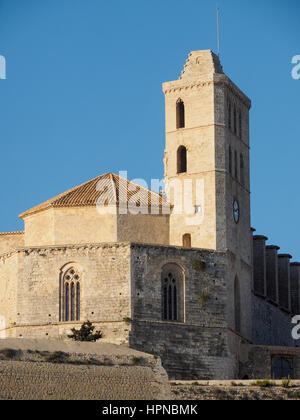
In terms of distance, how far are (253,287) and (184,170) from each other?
8615 millimetres

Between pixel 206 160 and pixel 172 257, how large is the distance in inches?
229

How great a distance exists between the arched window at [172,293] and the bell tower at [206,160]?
2.38 meters

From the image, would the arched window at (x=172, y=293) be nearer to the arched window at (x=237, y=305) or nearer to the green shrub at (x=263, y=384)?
the arched window at (x=237, y=305)

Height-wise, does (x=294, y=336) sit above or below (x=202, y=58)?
below

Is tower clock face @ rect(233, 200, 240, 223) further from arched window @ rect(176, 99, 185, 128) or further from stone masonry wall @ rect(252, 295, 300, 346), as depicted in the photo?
stone masonry wall @ rect(252, 295, 300, 346)

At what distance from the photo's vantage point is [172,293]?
73.5 meters

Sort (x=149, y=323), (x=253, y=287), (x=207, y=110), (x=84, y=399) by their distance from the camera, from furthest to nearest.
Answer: (x=253, y=287) → (x=207, y=110) → (x=149, y=323) → (x=84, y=399)

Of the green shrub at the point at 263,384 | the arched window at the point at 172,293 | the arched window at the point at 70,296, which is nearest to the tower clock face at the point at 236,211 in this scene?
the arched window at the point at 172,293

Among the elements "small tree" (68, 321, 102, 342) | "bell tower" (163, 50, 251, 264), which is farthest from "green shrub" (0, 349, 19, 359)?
"bell tower" (163, 50, 251, 264)

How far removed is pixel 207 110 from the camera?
7731 cm

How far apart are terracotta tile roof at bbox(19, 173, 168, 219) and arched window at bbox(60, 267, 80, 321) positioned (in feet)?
12.5

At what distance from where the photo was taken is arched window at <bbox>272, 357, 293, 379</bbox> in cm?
7612
